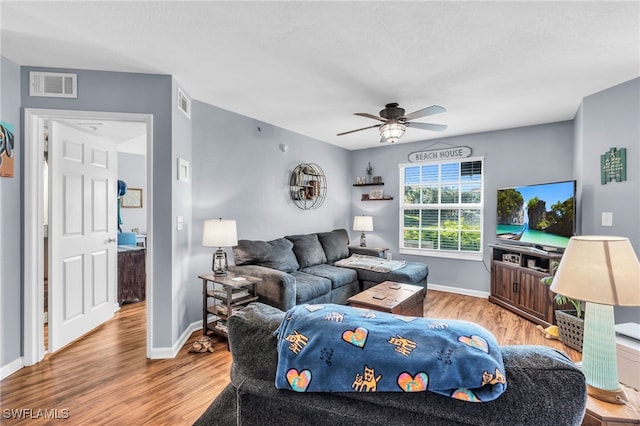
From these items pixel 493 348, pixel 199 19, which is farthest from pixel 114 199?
pixel 493 348

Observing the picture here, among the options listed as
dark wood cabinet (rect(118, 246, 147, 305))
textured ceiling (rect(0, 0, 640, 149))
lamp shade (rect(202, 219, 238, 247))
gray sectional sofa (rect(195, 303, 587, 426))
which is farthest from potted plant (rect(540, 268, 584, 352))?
dark wood cabinet (rect(118, 246, 147, 305))

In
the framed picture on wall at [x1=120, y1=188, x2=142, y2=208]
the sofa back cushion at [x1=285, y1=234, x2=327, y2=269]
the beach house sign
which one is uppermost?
the beach house sign

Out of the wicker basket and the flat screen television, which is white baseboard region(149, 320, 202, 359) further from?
the flat screen television

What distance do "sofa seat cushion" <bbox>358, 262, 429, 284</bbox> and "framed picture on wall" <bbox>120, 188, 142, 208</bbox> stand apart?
4.68 metres

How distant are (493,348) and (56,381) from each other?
3064 mm

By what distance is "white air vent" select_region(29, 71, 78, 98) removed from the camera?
254cm

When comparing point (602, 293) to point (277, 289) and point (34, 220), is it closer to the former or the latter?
point (277, 289)

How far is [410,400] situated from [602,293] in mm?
983

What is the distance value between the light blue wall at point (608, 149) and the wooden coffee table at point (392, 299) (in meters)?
1.79

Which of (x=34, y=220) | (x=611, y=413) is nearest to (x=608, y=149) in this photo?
(x=611, y=413)

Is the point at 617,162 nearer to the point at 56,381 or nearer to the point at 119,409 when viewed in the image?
the point at 119,409

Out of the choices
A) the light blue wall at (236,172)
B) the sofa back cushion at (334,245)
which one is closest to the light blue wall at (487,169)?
the light blue wall at (236,172)

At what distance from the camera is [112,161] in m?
3.59

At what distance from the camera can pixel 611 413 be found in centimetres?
107
